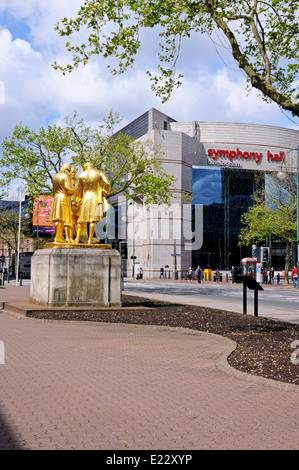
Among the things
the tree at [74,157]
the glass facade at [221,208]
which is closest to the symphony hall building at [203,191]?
the glass facade at [221,208]

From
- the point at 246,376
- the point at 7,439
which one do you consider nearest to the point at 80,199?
the point at 246,376

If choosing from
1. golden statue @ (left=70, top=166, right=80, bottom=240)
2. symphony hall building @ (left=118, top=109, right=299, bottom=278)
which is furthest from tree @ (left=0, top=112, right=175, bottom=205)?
symphony hall building @ (left=118, top=109, right=299, bottom=278)

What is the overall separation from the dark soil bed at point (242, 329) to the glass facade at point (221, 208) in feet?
194

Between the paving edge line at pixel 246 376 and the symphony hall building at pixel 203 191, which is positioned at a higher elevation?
the symphony hall building at pixel 203 191

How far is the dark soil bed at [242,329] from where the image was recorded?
700 centimetres

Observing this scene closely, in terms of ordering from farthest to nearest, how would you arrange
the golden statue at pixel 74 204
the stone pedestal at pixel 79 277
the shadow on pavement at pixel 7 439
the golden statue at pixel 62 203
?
the golden statue at pixel 74 204, the golden statue at pixel 62 203, the stone pedestal at pixel 79 277, the shadow on pavement at pixel 7 439

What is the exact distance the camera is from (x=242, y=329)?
1118 cm

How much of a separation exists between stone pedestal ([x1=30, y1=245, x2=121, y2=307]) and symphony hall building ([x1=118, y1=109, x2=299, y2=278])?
172 feet

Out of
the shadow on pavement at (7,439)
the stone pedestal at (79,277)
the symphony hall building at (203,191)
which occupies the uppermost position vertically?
the symphony hall building at (203,191)

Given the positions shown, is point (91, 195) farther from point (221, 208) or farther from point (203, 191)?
point (221, 208)

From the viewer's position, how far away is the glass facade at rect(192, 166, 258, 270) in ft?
250

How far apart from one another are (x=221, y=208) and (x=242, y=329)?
222ft

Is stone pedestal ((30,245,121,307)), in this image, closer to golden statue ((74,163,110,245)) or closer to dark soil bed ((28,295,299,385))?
dark soil bed ((28,295,299,385))

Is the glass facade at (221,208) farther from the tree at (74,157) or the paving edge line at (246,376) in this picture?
the paving edge line at (246,376)
